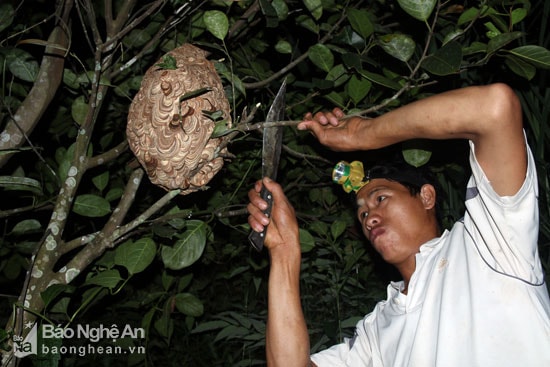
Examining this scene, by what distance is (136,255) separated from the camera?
1.37 m

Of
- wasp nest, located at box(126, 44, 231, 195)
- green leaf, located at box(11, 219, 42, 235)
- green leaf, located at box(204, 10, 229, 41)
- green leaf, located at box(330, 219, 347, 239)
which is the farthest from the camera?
green leaf, located at box(330, 219, 347, 239)

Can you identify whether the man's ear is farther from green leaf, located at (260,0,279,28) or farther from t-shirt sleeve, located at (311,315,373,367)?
green leaf, located at (260,0,279,28)

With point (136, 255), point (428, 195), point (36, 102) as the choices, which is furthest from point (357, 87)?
point (36, 102)

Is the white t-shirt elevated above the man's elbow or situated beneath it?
situated beneath

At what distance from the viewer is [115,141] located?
7.71ft

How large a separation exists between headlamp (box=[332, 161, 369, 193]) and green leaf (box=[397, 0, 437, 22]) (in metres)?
0.52

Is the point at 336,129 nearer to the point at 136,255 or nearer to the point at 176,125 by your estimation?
the point at 176,125

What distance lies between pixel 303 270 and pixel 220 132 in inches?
55.6

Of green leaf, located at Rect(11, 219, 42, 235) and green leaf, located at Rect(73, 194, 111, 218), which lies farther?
green leaf, located at Rect(11, 219, 42, 235)

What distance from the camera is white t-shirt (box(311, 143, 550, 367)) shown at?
4.20 feet

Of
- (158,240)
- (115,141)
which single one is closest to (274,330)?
(158,240)

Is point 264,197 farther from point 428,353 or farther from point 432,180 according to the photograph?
point 432,180

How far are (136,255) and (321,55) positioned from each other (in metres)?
0.67

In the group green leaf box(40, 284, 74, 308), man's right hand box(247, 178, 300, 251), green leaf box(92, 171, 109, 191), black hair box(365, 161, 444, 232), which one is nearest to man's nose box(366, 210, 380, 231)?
black hair box(365, 161, 444, 232)
